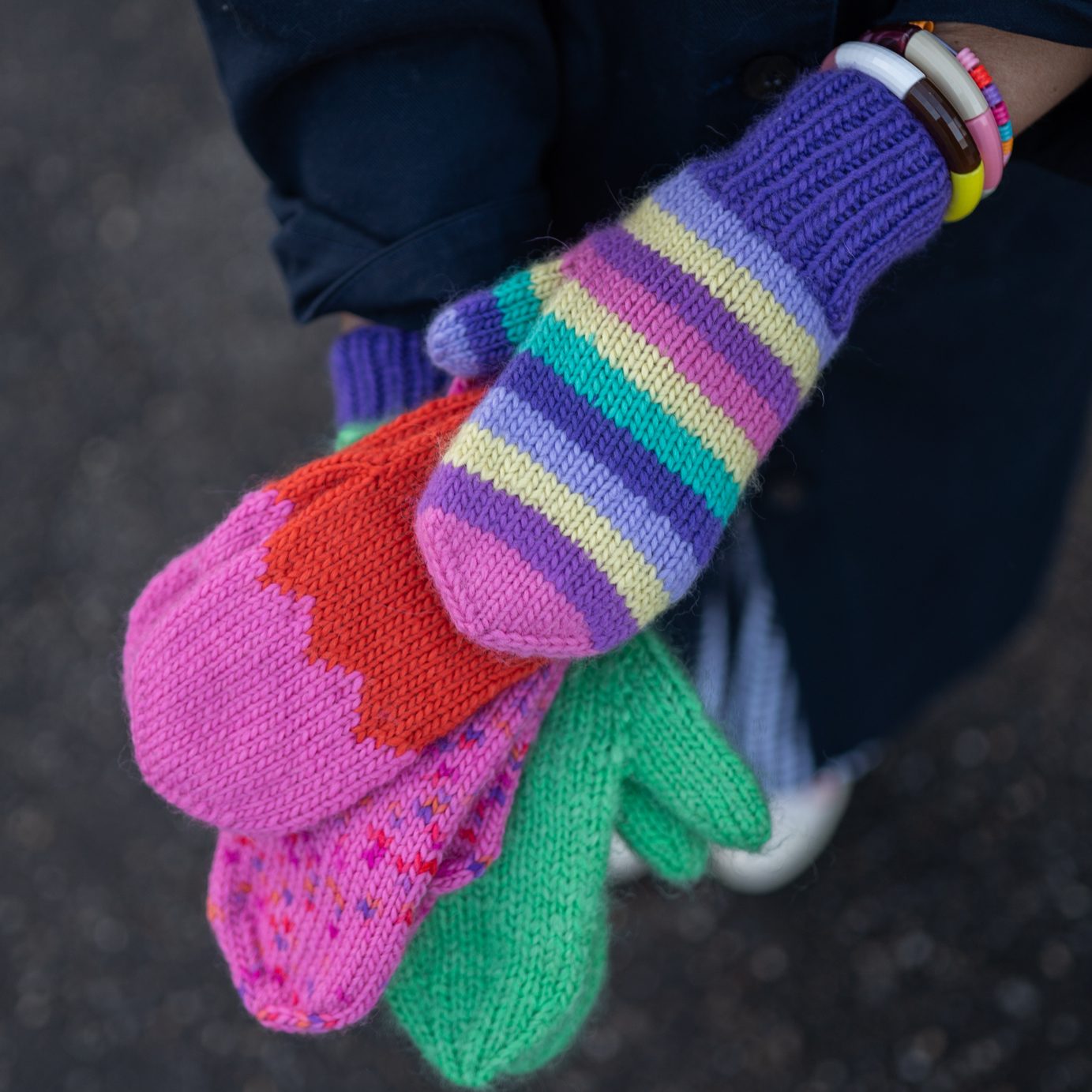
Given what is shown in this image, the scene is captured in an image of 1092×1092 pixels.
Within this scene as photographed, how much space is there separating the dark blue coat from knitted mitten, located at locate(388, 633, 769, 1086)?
341 mm

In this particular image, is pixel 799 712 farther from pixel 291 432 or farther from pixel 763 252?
pixel 291 432

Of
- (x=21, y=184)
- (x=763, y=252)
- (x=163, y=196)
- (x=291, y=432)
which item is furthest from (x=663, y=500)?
(x=21, y=184)

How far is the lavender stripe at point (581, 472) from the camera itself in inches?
24.0

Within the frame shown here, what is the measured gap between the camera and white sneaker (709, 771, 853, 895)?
4.56ft

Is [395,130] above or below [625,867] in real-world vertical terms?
above

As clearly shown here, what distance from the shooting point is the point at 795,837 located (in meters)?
1.42

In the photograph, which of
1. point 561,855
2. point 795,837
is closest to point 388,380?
point 561,855

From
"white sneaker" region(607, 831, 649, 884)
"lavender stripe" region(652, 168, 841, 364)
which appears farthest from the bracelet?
"white sneaker" region(607, 831, 649, 884)

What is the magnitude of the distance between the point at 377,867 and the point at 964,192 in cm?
59

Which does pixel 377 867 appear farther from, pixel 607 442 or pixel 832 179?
pixel 832 179

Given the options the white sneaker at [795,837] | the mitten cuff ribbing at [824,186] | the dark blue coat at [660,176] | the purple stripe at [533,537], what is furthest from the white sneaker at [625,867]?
the mitten cuff ribbing at [824,186]

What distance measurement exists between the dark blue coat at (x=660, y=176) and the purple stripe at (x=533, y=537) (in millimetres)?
231

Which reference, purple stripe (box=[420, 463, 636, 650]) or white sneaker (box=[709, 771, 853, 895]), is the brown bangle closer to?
purple stripe (box=[420, 463, 636, 650])

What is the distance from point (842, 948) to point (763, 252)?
1.17 meters
